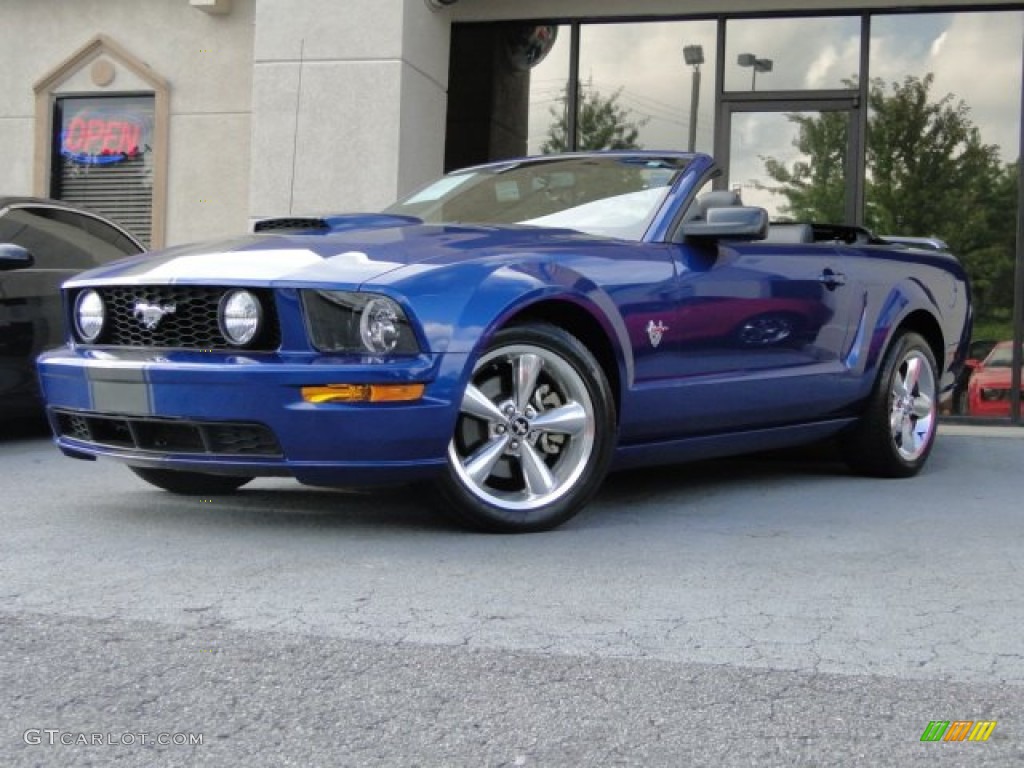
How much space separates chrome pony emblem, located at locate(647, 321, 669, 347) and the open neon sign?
8.74 m

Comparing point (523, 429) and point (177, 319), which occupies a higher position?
point (177, 319)

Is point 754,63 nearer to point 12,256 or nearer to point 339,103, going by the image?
point 339,103

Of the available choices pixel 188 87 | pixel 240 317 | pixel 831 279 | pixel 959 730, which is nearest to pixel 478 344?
pixel 240 317

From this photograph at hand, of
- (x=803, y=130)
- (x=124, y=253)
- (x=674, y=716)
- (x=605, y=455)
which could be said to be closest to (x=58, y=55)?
(x=124, y=253)

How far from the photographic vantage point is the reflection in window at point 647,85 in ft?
36.2

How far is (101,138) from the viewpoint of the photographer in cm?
1270

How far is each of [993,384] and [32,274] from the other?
22.0 ft

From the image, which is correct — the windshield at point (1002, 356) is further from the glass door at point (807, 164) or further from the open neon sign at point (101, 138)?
the open neon sign at point (101, 138)

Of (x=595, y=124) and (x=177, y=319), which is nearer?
(x=177, y=319)

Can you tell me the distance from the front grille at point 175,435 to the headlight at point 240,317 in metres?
0.27

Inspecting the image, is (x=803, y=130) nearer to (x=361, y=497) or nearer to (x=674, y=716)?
(x=361, y=497)

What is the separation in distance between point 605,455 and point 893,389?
2231 mm

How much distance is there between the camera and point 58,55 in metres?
12.9

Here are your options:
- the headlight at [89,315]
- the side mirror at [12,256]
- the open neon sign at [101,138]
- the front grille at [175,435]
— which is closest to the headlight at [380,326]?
the front grille at [175,435]
